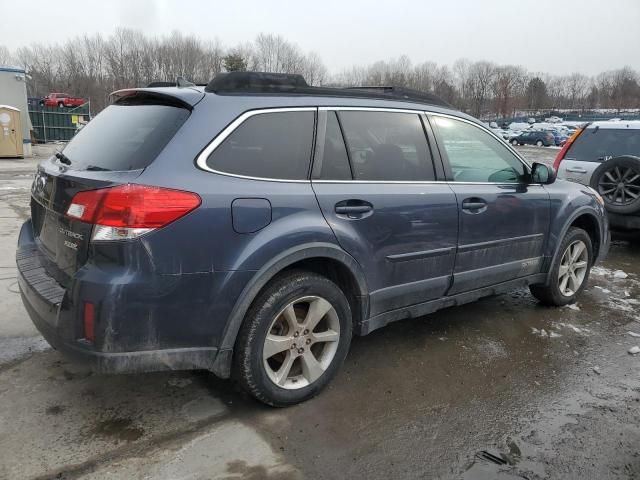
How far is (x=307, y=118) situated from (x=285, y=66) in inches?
3230

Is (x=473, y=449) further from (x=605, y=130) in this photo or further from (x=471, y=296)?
(x=605, y=130)

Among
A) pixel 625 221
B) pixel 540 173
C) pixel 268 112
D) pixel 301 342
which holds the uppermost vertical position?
pixel 268 112

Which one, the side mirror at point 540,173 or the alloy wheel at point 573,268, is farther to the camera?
the alloy wheel at point 573,268

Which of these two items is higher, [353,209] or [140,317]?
[353,209]

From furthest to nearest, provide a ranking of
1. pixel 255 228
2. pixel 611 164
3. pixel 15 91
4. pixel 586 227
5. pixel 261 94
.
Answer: pixel 15 91
pixel 611 164
pixel 586 227
pixel 261 94
pixel 255 228

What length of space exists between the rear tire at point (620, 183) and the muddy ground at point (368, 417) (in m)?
2.67

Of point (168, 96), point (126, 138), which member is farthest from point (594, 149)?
point (126, 138)

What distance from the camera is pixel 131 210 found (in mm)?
2369

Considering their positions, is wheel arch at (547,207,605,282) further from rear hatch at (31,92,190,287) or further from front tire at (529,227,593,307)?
rear hatch at (31,92,190,287)

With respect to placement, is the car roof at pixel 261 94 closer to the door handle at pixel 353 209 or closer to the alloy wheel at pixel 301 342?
the door handle at pixel 353 209

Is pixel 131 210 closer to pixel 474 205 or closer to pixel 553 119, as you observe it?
pixel 474 205

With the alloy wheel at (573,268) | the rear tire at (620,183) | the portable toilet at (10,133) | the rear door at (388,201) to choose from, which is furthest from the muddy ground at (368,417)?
the portable toilet at (10,133)

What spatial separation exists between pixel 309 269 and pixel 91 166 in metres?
1.28

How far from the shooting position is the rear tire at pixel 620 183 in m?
6.19
